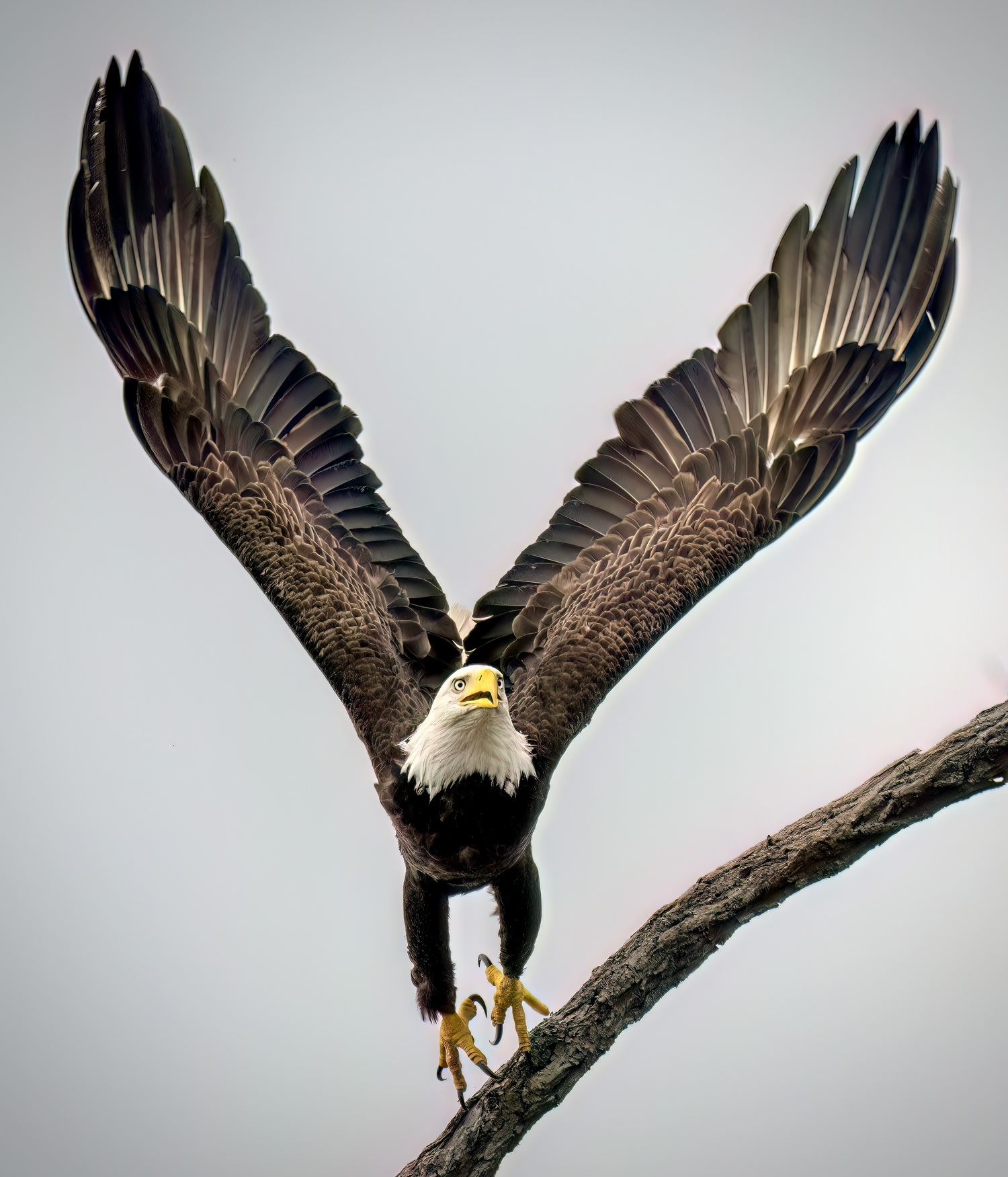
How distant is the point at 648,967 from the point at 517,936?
70cm

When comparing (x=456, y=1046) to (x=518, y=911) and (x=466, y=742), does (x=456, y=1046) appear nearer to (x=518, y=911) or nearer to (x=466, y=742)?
(x=518, y=911)

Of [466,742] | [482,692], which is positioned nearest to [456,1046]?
[466,742]

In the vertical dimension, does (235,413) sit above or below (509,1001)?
above

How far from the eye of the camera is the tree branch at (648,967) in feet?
10.6

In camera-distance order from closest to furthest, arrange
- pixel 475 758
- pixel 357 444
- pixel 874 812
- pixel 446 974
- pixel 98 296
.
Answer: pixel 874 812, pixel 475 758, pixel 446 974, pixel 98 296, pixel 357 444

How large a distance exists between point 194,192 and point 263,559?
4.96ft

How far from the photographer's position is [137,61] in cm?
418

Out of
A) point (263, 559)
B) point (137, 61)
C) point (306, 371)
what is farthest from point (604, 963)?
point (137, 61)

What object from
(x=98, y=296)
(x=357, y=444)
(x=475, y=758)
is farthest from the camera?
(x=357, y=444)

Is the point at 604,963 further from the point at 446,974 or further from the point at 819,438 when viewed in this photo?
the point at 819,438

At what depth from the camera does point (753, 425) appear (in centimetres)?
451

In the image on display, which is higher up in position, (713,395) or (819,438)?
(713,395)

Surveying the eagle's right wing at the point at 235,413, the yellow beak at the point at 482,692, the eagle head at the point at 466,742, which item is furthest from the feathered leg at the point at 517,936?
the yellow beak at the point at 482,692

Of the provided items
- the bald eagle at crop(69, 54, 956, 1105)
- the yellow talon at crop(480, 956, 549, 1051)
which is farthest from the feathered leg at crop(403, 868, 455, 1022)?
the yellow talon at crop(480, 956, 549, 1051)
